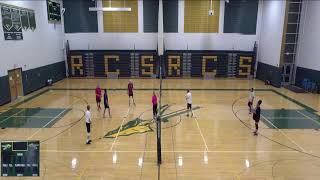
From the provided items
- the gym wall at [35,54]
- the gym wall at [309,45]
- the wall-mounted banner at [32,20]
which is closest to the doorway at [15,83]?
the gym wall at [35,54]

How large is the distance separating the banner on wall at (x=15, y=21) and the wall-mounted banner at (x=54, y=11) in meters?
3.39

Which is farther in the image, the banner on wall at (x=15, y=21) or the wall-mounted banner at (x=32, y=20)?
the wall-mounted banner at (x=32, y=20)

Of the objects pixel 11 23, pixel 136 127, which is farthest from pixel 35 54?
pixel 136 127

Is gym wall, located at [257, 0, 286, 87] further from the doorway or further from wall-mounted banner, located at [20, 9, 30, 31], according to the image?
the doorway

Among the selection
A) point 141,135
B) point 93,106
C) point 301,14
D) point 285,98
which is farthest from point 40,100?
point 301,14

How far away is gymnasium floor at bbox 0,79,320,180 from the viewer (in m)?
9.83

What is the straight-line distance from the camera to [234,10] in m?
29.3

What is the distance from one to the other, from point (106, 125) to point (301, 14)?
67.8ft

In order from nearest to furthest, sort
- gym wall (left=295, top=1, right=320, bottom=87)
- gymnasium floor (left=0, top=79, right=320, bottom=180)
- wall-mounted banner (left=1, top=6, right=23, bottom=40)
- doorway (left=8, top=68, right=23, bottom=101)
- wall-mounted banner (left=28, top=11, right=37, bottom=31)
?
gymnasium floor (left=0, top=79, right=320, bottom=180)
wall-mounted banner (left=1, top=6, right=23, bottom=40)
doorway (left=8, top=68, right=23, bottom=101)
gym wall (left=295, top=1, right=320, bottom=87)
wall-mounted banner (left=28, top=11, right=37, bottom=31)

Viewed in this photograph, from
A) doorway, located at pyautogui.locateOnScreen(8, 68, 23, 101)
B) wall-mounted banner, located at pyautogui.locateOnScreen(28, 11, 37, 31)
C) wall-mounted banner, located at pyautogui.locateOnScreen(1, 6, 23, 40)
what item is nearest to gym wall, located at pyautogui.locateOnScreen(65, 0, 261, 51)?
wall-mounted banner, located at pyautogui.locateOnScreen(28, 11, 37, 31)
